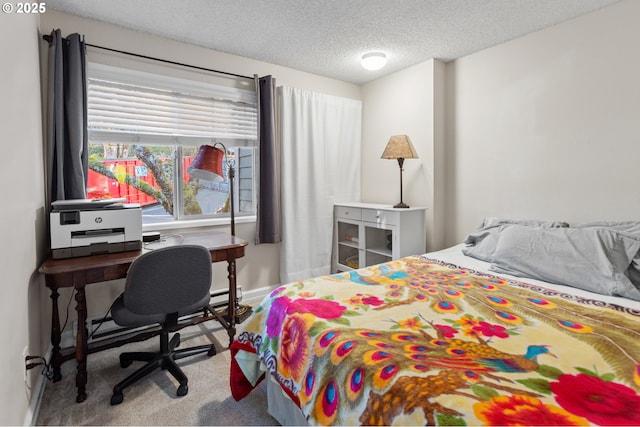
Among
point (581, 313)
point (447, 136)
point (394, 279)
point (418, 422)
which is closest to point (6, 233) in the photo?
point (418, 422)

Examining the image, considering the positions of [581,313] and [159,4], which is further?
[159,4]

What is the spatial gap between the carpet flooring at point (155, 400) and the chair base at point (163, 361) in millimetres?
45

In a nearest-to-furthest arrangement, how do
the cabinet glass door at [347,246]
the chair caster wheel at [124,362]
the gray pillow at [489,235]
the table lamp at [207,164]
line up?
the chair caster wheel at [124,362] < the gray pillow at [489,235] < the table lamp at [207,164] < the cabinet glass door at [347,246]

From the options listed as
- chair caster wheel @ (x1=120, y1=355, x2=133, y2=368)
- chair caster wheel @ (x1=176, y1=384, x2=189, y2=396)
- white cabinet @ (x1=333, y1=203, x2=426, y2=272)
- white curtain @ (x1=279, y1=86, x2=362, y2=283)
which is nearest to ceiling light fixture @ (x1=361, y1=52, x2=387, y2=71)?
white curtain @ (x1=279, y1=86, x2=362, y2=283)

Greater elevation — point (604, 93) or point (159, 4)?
point (159, 4)

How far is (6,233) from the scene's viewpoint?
133 centimetres

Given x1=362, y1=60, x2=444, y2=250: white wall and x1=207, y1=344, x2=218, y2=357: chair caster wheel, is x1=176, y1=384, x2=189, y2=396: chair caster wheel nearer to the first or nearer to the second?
x1=207, y1=344, x2=218, y2=357: chair caster wheel

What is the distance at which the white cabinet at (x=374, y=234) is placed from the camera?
3.12 m

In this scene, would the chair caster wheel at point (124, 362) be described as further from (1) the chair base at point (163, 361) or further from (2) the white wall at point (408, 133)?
(2) the white wall at point (408, 133)

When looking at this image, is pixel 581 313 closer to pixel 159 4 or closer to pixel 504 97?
pixel 504 97

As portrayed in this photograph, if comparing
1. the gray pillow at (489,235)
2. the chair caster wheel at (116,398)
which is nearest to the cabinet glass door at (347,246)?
the gray pillow at (489,235)

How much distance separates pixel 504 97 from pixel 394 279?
79.3 inches

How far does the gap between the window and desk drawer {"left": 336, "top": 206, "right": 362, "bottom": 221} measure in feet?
3.25

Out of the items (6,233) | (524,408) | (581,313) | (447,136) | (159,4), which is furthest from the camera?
(447,136)
